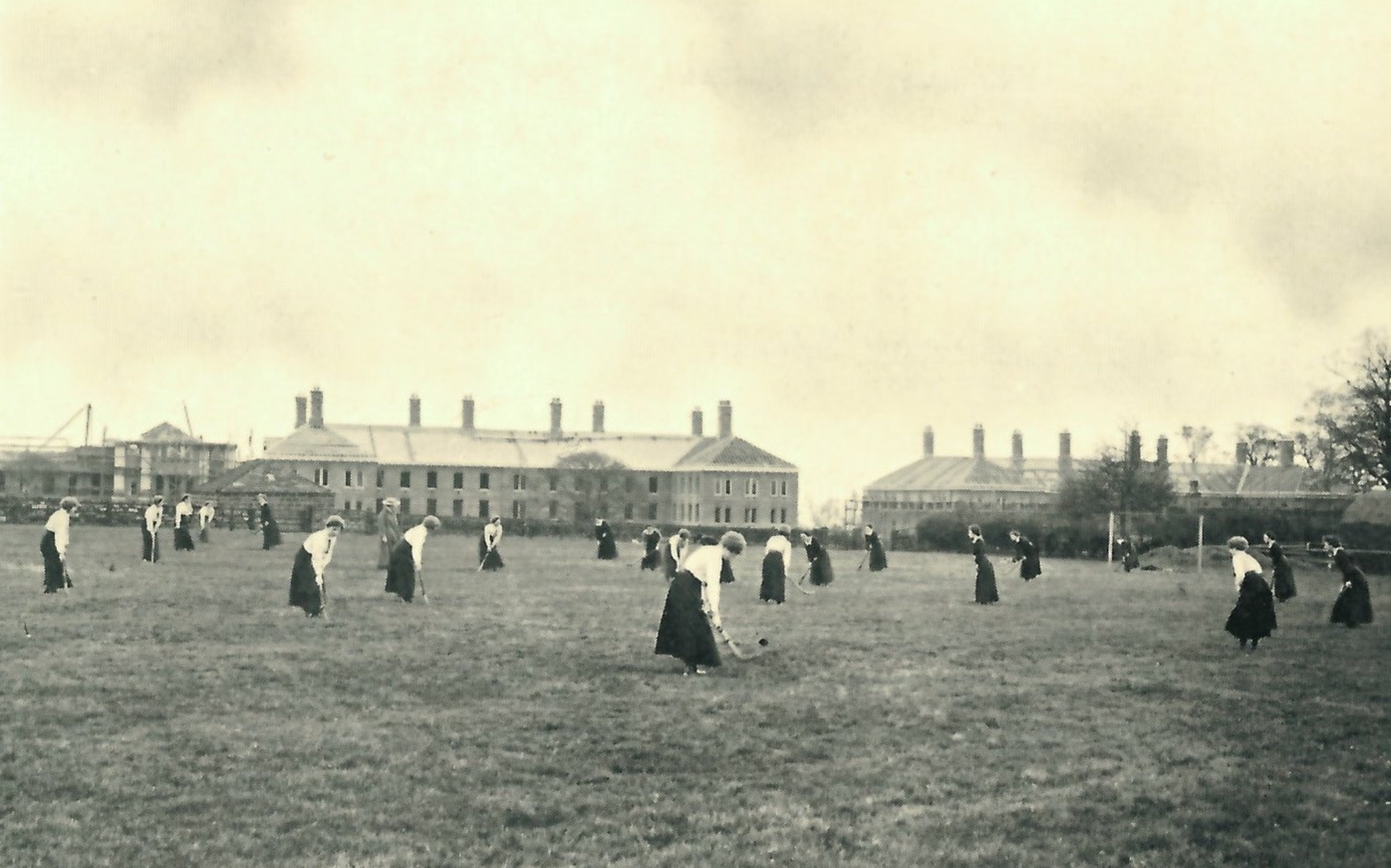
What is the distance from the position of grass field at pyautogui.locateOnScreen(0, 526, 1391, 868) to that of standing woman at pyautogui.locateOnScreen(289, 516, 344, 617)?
1.53 feet

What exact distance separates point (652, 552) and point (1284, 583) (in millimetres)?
15817

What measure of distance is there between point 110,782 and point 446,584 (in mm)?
17109

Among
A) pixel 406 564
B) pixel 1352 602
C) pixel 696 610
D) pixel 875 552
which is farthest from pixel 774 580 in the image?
pixel 875 552

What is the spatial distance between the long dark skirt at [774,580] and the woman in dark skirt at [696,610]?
9.94m

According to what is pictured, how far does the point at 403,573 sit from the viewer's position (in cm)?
2086

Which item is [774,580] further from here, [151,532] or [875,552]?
[151,532]

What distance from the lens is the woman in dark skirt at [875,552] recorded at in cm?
3391

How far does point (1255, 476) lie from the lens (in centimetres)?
8050

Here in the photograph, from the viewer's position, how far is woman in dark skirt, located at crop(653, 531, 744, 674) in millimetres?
13312

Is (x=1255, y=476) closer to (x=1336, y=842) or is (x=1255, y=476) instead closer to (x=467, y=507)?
(x=467, y=507)

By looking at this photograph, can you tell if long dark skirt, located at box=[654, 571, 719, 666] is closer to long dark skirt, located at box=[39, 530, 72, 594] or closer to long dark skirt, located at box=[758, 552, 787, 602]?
long dark skirt, located at box=[758, 552, 787, 602]

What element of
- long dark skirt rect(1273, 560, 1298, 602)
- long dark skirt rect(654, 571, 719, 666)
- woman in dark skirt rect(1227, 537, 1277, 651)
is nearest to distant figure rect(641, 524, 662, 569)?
long dark skirt rect(1273, 560, 1298, 602)

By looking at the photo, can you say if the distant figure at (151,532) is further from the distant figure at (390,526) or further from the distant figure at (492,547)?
the distant figure at (492,547)

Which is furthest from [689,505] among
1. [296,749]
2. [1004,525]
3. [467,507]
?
[296,749]
